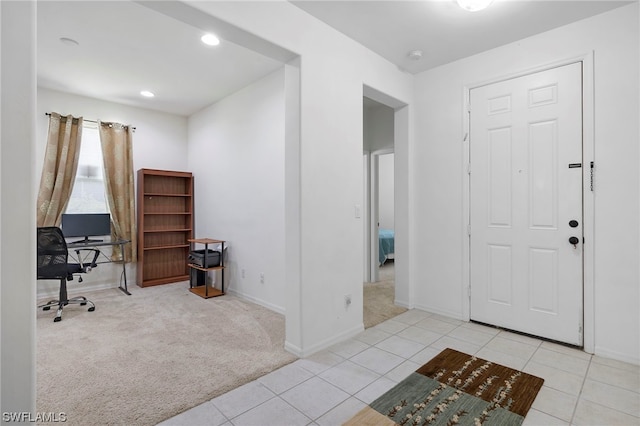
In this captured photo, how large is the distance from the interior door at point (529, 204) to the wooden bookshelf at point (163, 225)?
169 inches

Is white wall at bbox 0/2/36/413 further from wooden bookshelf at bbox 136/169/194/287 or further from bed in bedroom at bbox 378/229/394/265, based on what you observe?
bed in bedroom at bbox 378/229/394/265

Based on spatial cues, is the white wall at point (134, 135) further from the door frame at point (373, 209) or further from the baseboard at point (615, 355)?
the baseboard at point (615, 355)

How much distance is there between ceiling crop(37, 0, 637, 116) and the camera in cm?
242

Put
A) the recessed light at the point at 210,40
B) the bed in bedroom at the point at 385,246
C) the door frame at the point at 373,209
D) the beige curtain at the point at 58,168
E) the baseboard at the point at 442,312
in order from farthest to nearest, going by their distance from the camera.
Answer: the bed in bedroom at the point at 385,246, the door frame at the point at 373,209, the beige curtain at the point at 58,168, the baseboard at the point at 442,312, the recessed light at the point at 210,40

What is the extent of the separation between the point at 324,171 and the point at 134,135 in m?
3.80

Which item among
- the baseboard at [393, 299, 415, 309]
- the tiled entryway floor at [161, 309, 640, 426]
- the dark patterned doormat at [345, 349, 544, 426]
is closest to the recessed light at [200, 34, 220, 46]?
the tiled entryway floor at [161, 309, 640, 426]

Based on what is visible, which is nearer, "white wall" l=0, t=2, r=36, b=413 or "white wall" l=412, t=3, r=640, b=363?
"white wall" l=0, t=2, r=36, b=413

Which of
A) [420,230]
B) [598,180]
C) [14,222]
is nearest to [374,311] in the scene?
[420,230]

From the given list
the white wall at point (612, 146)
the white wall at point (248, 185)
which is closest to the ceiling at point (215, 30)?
the white wall at point (612, 146)

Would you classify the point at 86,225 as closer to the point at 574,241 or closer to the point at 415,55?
the point at 415,55

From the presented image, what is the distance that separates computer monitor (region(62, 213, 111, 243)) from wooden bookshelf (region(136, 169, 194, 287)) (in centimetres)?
46

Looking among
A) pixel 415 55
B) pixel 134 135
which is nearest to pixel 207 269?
pixel 134 135

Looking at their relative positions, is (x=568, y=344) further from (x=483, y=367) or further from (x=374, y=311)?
(x=374, y=311)

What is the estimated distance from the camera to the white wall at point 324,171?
8.09 ft
